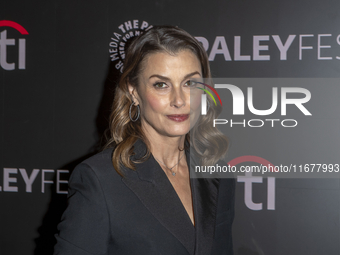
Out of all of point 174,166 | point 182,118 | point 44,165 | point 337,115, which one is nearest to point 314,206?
point 337,115

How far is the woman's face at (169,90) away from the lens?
4.45ft

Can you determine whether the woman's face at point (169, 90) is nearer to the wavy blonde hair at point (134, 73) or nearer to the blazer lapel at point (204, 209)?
the wavy blonde hair at point (134, 73)

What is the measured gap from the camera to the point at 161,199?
127 centimetres

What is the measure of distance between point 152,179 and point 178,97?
37cm

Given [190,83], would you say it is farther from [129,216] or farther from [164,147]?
[129,216]

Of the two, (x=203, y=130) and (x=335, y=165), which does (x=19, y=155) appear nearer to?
(x=203, y=130)

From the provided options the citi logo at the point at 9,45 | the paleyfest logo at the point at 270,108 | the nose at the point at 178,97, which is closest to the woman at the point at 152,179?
the nose at the point at 178,97

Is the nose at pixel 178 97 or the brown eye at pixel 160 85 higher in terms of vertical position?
the brown eye at pixel 160 85

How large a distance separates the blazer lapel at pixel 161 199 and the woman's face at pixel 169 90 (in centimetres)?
19

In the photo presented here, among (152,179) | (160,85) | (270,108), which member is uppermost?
(160,85)

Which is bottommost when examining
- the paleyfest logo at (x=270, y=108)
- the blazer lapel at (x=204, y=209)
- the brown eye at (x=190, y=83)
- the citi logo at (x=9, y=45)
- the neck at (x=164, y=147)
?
the blazer lapel at (x=204, y=209)

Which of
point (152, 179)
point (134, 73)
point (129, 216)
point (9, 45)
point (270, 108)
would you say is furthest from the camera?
point (9, 45)

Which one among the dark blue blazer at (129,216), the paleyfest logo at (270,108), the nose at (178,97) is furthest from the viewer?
the paleyfest logo at (270,108)

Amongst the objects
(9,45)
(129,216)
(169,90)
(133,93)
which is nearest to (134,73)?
(133,93)
